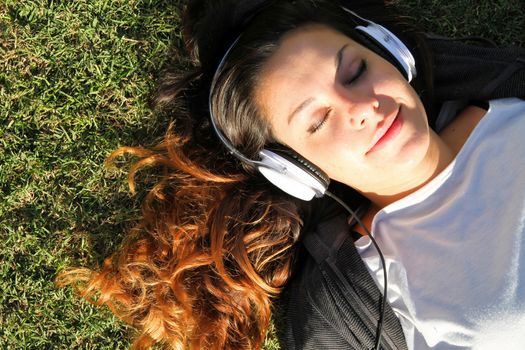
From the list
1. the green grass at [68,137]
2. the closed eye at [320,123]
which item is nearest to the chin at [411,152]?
the closed eye at [320,123]

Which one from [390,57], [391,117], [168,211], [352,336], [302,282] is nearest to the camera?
[391,117]

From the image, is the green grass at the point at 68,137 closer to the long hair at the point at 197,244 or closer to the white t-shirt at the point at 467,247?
the long hair at the point at 197,244

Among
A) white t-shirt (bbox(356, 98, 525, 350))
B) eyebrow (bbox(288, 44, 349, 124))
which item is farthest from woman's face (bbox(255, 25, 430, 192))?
white t-shirt (bbox(356, 98, 525, 350))

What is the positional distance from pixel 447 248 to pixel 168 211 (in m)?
1.55

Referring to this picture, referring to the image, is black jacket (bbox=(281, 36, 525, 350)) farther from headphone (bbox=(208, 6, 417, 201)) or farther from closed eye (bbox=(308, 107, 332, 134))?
closed eye (bbox=(308, 107, 332, 134))

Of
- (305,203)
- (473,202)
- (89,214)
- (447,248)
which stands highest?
(473,202)

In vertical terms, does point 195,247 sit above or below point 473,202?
below

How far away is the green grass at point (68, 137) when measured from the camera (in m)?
3.33

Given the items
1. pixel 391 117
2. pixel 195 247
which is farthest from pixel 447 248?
pixel 195 247

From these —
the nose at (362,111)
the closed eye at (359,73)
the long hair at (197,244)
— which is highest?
the closed eye at (359,73)

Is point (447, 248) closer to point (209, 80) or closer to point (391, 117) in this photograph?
point (391, 117)

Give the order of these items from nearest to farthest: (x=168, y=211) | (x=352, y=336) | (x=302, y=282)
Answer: (x=352, y=336)
(x=302, y=282)
(x=168, y=211)

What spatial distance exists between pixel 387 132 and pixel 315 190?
0.48 m

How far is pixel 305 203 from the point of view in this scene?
3.06 metres
